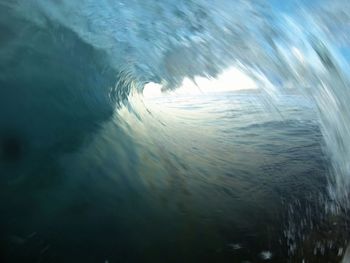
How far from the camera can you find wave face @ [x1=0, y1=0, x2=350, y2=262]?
244 centimetres

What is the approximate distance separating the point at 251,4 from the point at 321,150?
2391mm

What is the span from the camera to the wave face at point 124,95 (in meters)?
2.44

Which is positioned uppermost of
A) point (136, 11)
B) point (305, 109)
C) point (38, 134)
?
point (136, 11)

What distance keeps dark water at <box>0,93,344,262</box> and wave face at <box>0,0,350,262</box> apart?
0.04ft

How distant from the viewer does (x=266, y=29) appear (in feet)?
11.1

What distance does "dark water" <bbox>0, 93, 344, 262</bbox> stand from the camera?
2334 mm

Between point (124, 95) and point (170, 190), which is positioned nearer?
point (170, 190)

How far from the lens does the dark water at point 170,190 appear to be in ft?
7.66

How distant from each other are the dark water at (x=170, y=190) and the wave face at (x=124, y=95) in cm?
1

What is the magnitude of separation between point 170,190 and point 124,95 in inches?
38.6

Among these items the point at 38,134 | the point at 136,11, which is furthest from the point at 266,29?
the point at 38,134

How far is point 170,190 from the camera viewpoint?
3238 millimetres

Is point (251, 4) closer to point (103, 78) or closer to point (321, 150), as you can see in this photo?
point (103, 78)

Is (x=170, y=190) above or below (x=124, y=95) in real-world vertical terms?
below
